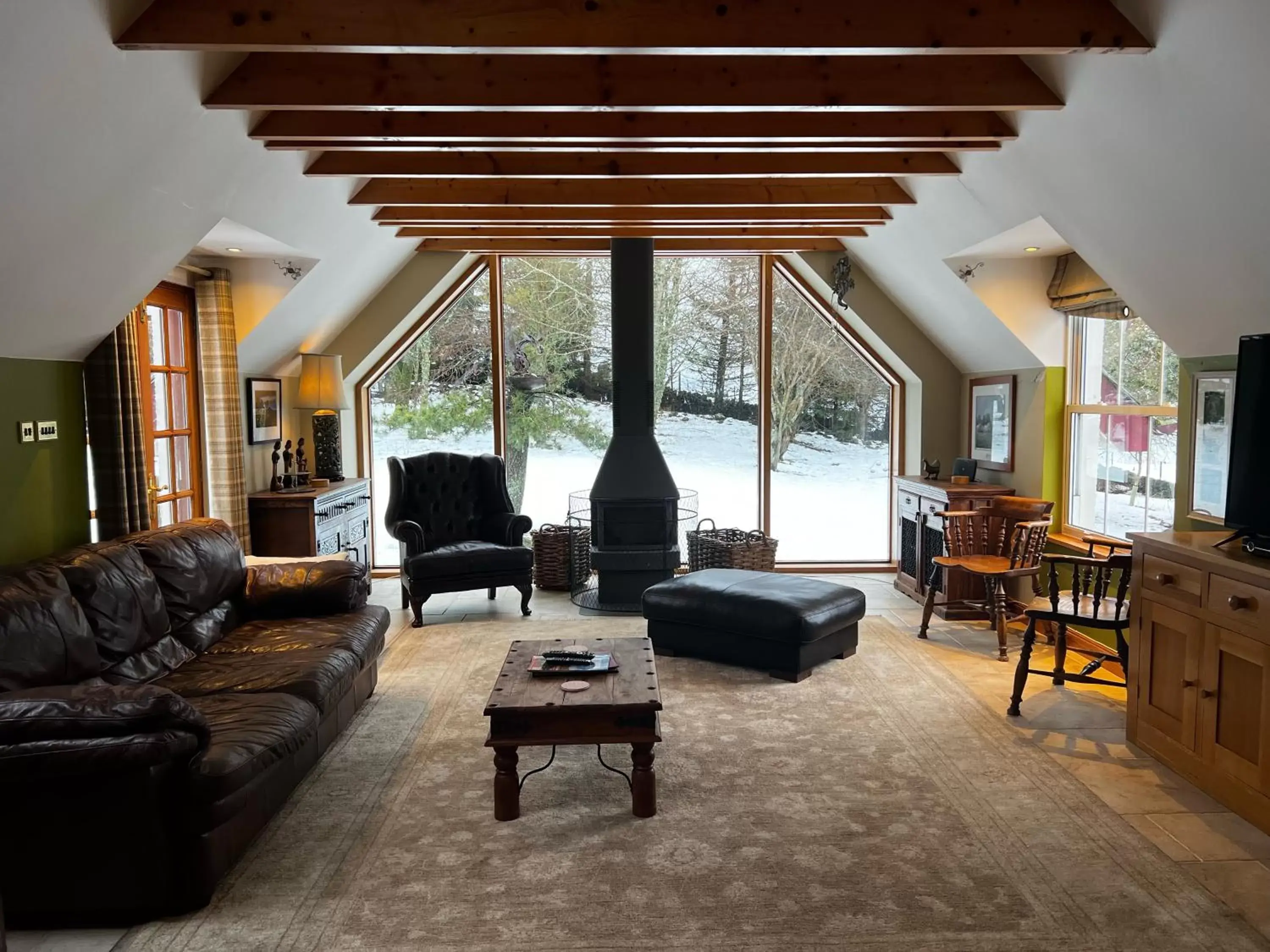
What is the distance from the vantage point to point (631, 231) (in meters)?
5.93

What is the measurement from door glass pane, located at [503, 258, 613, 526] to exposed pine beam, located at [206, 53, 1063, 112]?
11.9ft

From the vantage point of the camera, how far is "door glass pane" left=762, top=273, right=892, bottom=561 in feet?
23.9

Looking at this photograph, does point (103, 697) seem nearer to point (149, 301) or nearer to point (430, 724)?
point (430, 724)

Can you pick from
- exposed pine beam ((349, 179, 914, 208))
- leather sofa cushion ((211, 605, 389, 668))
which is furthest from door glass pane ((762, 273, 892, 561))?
leather sofa cushion ((211, 605, 389, 668))

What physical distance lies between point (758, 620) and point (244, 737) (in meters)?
2.58

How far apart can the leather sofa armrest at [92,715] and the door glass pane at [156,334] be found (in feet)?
9.25

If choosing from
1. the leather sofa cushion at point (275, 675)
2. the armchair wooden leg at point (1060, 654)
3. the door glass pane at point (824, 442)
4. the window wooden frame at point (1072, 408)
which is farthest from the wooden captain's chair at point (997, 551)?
the leather sofa cushion at point (275, 675)

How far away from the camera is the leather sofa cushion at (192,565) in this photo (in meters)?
3.70

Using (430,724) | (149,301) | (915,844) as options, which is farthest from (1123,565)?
(149,301)

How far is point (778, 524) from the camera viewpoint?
742 centimetres

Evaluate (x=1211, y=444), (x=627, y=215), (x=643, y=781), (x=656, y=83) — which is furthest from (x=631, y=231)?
(x=643, y=781)

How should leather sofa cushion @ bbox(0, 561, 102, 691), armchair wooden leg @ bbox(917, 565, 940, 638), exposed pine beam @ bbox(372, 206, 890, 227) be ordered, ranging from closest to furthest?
leather sofa cushion @ bbox(0, 561, 102, 691), armchair wooden leg @ bbox(917, 565, 940, 638), exposed pine beam @ bbox(372, 206, 890, 227)

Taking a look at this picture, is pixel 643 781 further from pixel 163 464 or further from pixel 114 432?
pixel 163 464

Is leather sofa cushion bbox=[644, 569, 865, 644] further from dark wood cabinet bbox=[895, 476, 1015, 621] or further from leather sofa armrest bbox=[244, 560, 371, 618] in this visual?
leather sofa armrest bbox=[244, 560, 371, 618]
